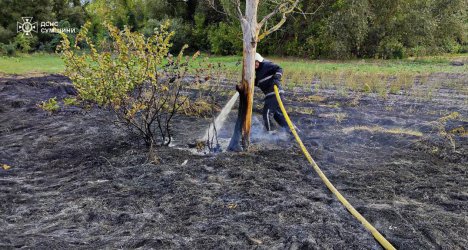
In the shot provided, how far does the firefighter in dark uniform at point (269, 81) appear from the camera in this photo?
755cm

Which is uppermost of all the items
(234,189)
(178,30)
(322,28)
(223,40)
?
(322,28)

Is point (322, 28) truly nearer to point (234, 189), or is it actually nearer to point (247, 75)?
point (247, 75)

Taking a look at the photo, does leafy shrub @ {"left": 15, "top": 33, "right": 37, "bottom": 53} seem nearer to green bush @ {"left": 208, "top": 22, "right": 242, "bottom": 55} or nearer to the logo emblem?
the logo emblem

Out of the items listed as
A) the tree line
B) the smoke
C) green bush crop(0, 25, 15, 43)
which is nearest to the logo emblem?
the tree line

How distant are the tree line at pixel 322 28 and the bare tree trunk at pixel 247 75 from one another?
13.2 metres

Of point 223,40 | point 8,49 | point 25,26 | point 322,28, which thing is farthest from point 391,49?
point 25,26

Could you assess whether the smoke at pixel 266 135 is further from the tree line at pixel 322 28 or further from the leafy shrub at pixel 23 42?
the leafy shrub at pixel 23 42

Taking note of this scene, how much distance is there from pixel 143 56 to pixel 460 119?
616 centimetres

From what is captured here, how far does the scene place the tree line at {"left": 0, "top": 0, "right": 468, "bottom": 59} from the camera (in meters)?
22.9

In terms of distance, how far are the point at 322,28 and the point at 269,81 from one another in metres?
17.0

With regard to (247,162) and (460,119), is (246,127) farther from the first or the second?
(460,119)

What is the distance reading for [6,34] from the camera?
27281 millimetres

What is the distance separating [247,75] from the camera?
6.61 m

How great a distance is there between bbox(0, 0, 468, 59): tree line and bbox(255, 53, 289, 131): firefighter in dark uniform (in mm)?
12225
